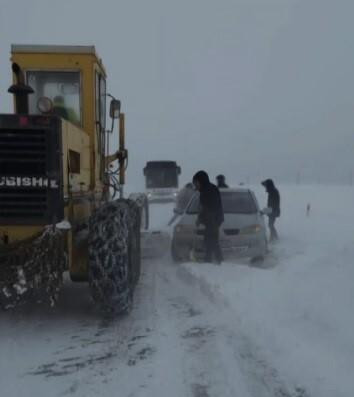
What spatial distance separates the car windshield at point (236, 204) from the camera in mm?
9656

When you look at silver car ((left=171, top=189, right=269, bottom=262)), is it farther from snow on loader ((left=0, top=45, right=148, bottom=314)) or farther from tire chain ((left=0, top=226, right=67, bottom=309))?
tire chain ((left=0, top=226, right=67, bottom=309))

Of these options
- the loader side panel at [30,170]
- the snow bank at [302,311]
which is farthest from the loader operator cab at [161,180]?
the loader side panel at [30,170]

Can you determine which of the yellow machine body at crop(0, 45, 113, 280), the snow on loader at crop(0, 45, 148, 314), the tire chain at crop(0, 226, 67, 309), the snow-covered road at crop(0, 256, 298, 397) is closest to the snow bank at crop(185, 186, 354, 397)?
Result: the snow-covered road at crop(0, 256, 298, 397)

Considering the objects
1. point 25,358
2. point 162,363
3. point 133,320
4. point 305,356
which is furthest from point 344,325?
point 25,358

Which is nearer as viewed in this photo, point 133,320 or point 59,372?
point 59,372

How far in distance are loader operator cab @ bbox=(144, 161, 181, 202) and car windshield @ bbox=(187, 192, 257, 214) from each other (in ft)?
51.4

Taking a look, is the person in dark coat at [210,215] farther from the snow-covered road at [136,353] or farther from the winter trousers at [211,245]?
the snow-covered road at [136,353]

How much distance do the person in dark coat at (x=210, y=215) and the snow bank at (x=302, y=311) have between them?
633mm

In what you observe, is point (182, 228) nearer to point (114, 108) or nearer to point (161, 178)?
point (114, 108)

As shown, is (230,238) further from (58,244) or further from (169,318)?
(58,244)

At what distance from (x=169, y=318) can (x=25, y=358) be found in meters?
1.62

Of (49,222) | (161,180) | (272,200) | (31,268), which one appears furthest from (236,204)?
(161,180)

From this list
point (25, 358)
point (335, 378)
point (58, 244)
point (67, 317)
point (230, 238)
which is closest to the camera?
point (335, 378)

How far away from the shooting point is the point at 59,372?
4121 millimetres
